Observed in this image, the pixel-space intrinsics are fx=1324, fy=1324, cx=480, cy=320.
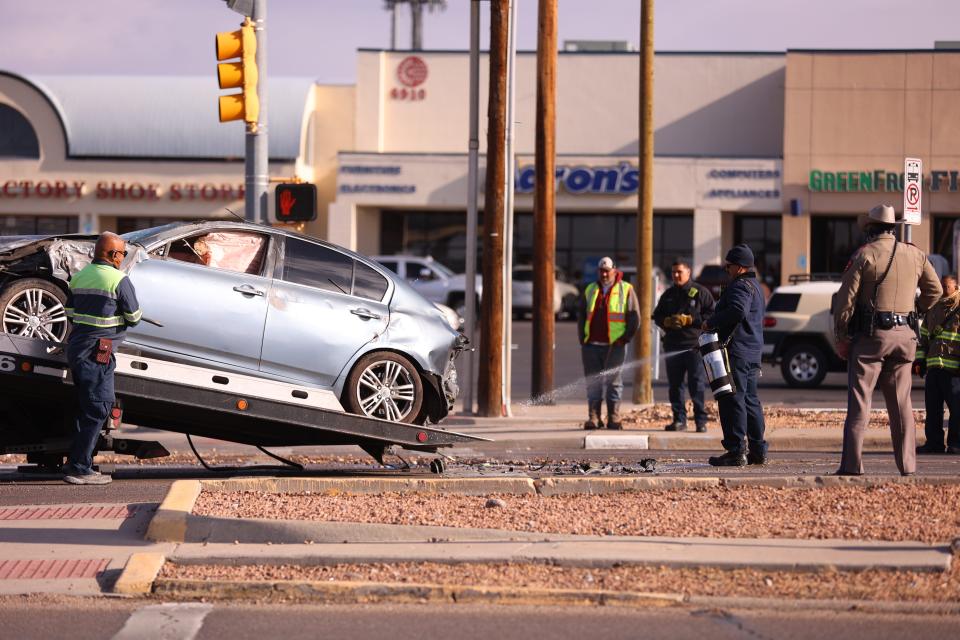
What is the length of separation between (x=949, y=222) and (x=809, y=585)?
129 ft

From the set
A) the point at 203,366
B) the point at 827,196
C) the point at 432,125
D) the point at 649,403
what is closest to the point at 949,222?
the point at 827,196

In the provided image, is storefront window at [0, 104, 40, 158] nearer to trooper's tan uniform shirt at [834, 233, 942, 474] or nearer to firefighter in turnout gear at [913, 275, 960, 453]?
firefighter in turnout gear at [913, 275, 960, 453]

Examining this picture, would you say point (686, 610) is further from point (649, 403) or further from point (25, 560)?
point (649, 403)

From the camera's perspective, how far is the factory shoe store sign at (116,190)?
4509cm

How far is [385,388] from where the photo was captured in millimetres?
10602

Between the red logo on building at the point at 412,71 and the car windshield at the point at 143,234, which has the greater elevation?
the red logo on building at the point at 412,71

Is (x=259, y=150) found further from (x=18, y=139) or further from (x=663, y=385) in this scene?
(x=18, y=139)

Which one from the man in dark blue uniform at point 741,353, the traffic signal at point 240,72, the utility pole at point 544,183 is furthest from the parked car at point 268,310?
the utility pole at point 544,183

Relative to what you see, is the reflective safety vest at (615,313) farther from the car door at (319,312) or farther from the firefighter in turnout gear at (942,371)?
the car door at (319,312)

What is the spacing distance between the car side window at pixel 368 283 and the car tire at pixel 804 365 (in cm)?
1231

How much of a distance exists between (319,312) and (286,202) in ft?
12.3

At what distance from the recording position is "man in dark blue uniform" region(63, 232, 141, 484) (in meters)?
9.40

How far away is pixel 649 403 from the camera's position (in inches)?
706

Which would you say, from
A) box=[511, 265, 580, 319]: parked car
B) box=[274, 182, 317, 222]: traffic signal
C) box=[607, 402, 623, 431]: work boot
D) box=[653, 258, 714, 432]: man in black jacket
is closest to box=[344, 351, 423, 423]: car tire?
box=[274, 182, 317, 222]: traffic signal
